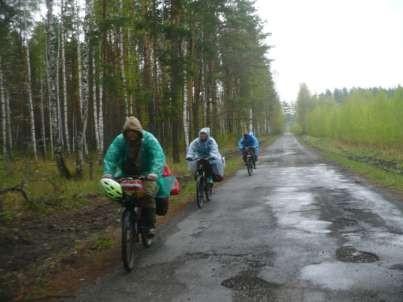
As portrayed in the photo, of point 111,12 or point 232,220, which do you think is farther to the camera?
point 111,12

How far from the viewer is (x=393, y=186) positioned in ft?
47.1

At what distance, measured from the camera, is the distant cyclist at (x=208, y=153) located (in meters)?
12.6

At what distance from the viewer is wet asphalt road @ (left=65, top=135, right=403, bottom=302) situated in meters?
5.06

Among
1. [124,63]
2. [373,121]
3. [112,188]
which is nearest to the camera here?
[112,188]

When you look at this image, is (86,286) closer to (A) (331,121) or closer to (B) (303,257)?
(B) (303,257)

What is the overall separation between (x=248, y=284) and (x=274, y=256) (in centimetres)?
123

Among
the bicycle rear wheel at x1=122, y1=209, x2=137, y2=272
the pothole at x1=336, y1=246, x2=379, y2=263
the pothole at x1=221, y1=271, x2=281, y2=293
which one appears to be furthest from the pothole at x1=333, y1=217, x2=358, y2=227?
the bicycle rear wheel at x1=122, y1=209, x2=137, y2=272

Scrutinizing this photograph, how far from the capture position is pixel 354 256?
6289 millimetres

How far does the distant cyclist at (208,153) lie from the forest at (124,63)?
4663 millimetres

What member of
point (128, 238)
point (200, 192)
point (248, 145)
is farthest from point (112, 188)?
point (248, 145)

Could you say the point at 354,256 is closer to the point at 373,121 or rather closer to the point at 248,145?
the point at 248,145

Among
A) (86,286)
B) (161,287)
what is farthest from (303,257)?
(86,286)

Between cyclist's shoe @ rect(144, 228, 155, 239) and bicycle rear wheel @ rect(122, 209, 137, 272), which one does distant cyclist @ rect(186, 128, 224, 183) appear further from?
bicycle rear wheel @ rect(122, 209, 137, 272)

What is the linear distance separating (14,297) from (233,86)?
4192cm
